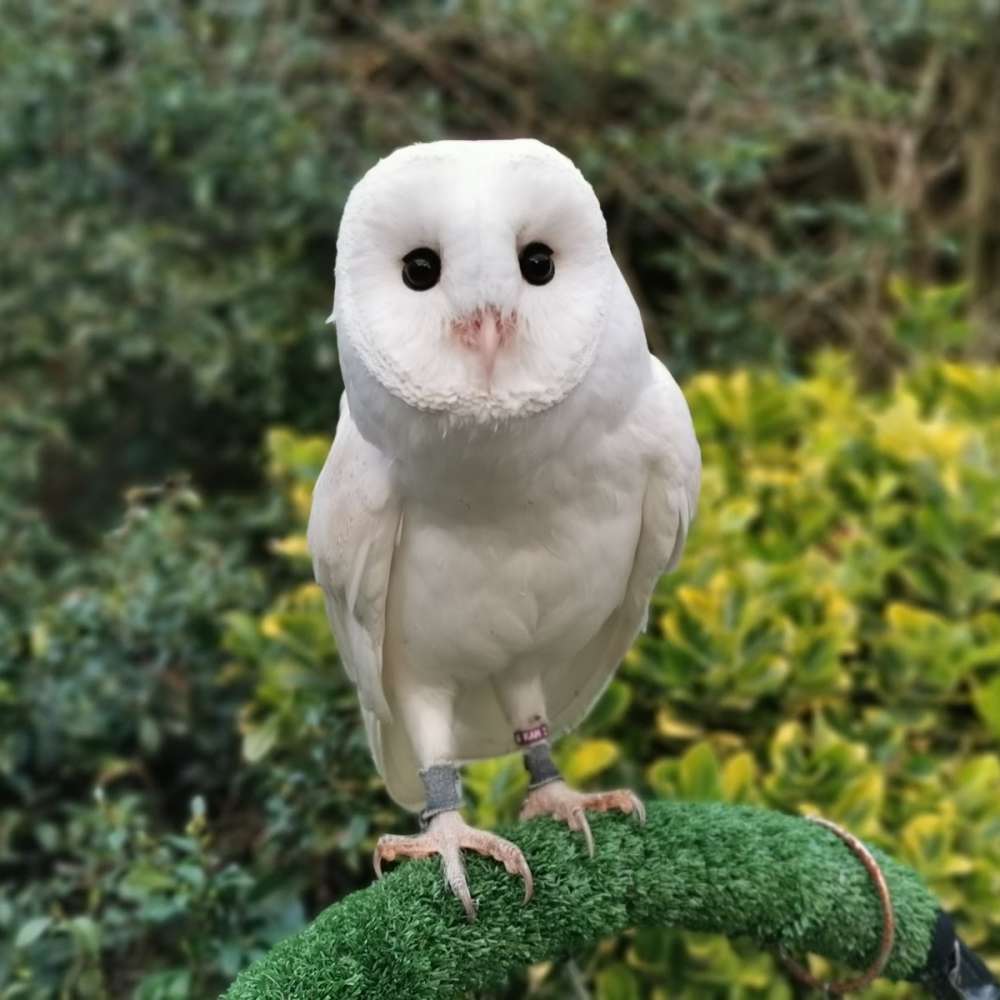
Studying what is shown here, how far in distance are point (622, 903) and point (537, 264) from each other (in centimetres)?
59

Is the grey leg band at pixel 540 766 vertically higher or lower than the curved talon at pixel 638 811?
higher

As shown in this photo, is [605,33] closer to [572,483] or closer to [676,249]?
[676,249]

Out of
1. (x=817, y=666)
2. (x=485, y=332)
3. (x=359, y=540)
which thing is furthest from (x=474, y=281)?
(x=817, y=666)

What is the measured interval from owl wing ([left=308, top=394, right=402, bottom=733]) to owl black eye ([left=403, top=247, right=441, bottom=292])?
0.15 m

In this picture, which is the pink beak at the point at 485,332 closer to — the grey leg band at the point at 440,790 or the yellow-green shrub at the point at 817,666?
the grey leg band at the point at 440,790

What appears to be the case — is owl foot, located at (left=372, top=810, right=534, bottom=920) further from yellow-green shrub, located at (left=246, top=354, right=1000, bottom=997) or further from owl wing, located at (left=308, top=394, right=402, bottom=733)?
yellow-green shrub, located at (left=246, top=354, right=1000, bottom=997)

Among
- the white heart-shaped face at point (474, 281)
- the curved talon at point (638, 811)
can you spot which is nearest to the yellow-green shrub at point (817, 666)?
the curved talon at point (638, 811)

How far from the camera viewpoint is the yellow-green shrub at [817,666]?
1.56 m

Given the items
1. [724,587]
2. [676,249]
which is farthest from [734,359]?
[724,587]

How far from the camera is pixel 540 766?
4.07 ft

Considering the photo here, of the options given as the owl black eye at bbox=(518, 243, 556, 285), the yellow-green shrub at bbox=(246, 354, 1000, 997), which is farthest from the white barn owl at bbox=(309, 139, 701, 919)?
the yellow-green shrub at bbox=(246, 354, 1000, 997)

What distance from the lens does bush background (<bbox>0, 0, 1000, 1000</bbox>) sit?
159cm

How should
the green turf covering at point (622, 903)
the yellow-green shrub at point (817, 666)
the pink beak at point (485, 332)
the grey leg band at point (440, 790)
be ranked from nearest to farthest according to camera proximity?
1. the pink beak at point (485, 332)
2. the green turf covering at point (622, 903)
3. the grey leg band at point (440, 790)
4. the yellow-green shrub at point (817, 666)

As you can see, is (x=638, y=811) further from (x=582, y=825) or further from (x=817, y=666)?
(x=817, y=666)
